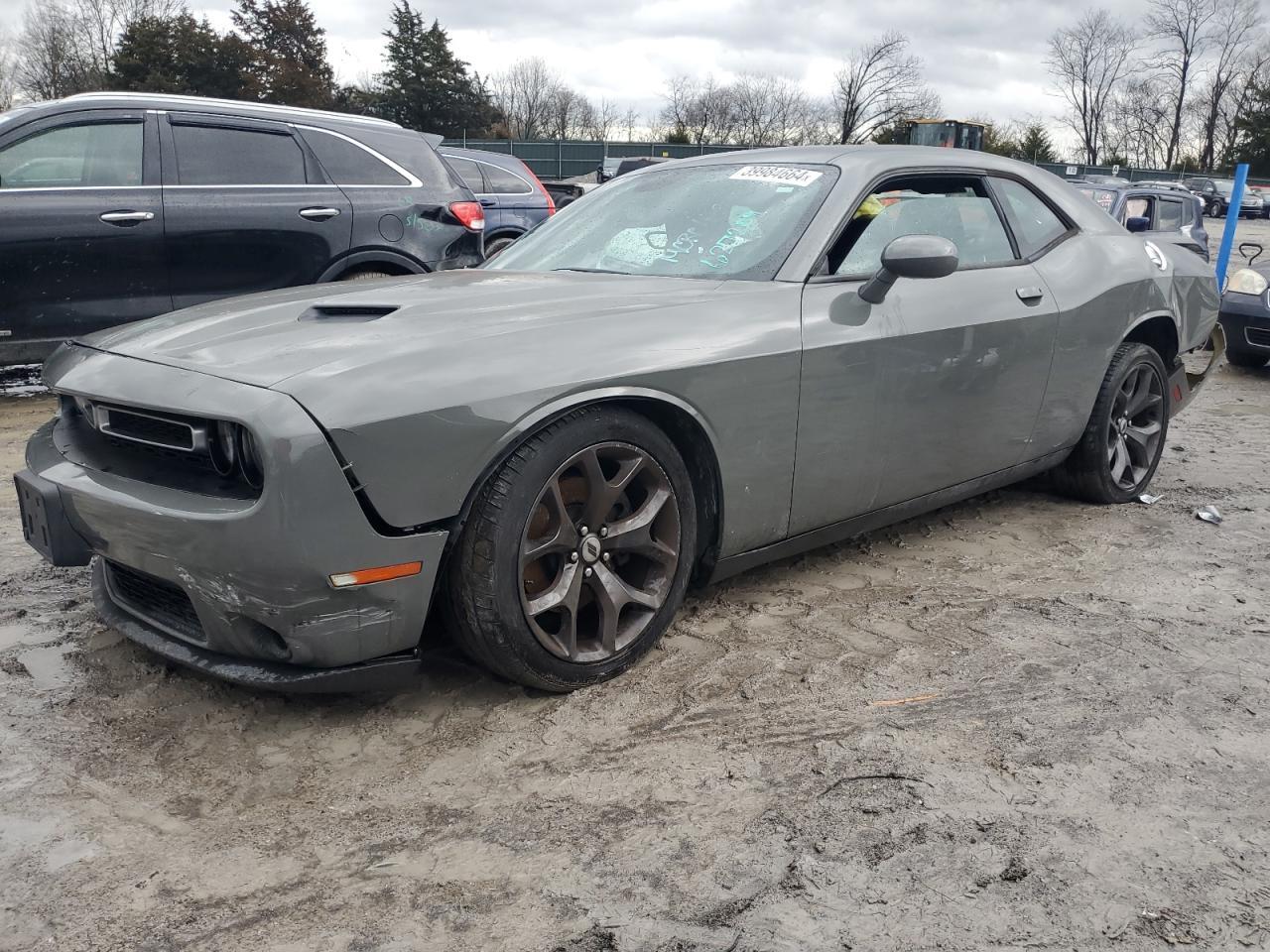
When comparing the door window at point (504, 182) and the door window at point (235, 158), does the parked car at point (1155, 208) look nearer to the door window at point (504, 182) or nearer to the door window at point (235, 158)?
the door window at point (504, 182)

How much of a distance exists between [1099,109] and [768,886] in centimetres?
7977

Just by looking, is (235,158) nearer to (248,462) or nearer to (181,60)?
(248,462)

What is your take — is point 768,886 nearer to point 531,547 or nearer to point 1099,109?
point 531,547

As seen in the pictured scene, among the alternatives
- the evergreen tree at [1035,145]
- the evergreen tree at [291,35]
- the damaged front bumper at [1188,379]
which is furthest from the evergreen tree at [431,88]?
the damaged front bumper at [1188,379]

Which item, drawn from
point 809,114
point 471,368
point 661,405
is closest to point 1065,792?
point 661,405

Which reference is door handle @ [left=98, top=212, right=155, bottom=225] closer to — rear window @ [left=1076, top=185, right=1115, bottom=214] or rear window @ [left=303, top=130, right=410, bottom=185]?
rear window @ [left=303, top=130, right=410, bottom=185]

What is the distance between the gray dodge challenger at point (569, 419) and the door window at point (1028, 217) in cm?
3

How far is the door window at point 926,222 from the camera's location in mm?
3373

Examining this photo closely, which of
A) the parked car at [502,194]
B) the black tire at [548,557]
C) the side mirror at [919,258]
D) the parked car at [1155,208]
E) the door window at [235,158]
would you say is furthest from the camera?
the parked car at [1155,208]

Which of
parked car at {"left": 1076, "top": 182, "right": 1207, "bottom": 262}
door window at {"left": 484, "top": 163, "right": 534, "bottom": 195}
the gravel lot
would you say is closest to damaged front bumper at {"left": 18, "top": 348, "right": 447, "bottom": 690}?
the gravel lot

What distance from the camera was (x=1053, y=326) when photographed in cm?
396

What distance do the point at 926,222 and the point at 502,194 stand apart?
6731 mm

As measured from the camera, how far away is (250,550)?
2.23 metres

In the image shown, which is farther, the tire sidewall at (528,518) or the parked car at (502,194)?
the parked car at (502,194)
